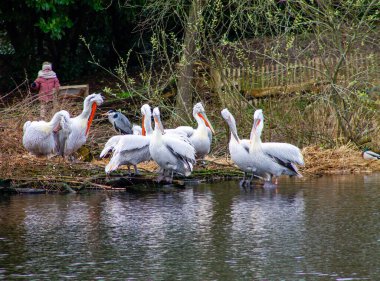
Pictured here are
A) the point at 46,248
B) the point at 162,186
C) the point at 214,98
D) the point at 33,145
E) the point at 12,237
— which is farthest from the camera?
the point at 214,98

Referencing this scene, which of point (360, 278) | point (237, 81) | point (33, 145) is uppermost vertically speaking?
point (237, 81)

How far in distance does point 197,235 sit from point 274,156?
191 inches

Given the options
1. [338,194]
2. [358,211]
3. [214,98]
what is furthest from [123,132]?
[358,211]

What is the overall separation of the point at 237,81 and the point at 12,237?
36.9 ft

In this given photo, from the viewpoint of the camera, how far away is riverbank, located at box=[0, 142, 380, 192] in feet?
48.6

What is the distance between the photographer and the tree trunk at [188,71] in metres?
20.5

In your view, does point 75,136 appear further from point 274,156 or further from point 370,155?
point 370,155

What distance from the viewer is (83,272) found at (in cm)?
891

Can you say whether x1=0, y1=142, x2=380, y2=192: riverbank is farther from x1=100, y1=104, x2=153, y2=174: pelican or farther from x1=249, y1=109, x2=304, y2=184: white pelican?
x1=249, y1=109, x2=304, y2=184: white pelican

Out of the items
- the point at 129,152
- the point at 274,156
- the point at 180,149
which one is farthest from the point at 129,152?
the point at 274,156

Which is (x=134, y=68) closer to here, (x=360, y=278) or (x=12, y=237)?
(x=12, y=237)

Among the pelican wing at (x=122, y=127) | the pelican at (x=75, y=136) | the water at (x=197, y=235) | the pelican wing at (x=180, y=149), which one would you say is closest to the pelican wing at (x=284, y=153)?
the water at (x=197, y=235)

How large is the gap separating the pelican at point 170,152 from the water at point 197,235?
60 centimetres

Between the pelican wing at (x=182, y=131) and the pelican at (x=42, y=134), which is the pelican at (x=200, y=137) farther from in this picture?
the pelican at (x=42, y=134)
